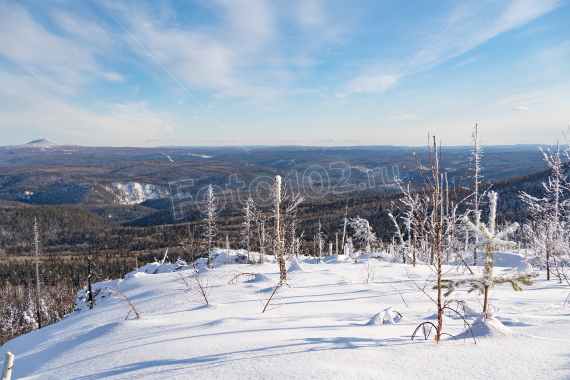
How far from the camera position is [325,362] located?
12.4ft

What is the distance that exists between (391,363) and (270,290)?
6430 mm

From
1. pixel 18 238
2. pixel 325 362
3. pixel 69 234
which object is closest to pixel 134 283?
pixel 325 362

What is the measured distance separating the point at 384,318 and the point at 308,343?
2.22 m

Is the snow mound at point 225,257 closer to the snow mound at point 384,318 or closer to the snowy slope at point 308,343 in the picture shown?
Result: the snowy slope at point 308,343

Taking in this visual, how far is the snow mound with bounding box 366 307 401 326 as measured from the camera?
576 cm

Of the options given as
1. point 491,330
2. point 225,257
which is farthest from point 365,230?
point 491,330

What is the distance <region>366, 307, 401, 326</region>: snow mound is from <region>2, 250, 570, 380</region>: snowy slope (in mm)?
39

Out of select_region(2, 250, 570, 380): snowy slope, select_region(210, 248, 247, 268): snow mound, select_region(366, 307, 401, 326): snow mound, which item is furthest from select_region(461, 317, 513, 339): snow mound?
select_region(210, 248, 247, 268): snow mound

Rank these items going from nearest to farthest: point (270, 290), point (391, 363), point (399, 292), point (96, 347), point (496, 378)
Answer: point (496, 378)
point (391, 363)
point (96, 347)
point (399, 292)
point (270, 290)

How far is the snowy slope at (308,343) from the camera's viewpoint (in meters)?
3.49

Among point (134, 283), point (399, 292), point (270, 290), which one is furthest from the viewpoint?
point (134, 283)

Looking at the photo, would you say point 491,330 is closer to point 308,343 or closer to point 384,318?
point 384,318

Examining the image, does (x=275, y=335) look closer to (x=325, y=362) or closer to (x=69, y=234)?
(x=325, y=362)

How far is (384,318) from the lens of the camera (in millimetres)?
5930
